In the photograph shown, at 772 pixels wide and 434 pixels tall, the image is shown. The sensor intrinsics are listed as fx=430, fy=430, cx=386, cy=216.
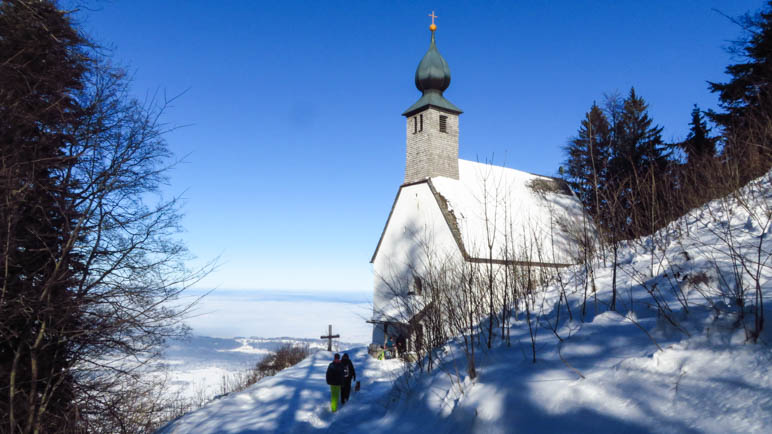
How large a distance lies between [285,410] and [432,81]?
19.8 meters

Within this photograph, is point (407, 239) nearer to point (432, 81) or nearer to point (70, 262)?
point (432, 81)

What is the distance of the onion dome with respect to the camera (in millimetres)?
24047

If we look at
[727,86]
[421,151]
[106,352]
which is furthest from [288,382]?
[727,86]

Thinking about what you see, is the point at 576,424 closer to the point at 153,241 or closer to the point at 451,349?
the point at 451,349

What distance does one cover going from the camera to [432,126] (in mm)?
23406

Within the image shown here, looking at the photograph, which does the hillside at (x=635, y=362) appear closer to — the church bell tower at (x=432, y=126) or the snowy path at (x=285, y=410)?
the snowy path at (x=285, y=410)

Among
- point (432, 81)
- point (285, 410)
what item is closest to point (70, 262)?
point (285, 410)

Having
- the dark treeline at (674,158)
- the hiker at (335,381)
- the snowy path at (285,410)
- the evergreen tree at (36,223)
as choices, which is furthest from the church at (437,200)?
the evergreen tree at (36,223)

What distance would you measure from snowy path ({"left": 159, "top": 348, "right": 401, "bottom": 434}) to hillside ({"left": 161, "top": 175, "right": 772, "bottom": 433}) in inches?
64.9

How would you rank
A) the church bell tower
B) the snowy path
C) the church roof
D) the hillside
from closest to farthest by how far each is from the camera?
the hillside, the snowy path, the church roof, the church bell tower

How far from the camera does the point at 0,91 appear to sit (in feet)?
21.2

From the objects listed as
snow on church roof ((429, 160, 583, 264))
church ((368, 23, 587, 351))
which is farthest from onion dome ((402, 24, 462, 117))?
snow on church roof ((429, 160, 583, 264))

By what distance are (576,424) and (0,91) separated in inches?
339

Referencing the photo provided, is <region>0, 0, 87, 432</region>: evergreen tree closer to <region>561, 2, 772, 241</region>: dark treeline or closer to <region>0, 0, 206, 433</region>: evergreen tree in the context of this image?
→ <region>0, 0, 206, 433</region>: evergreen tree
